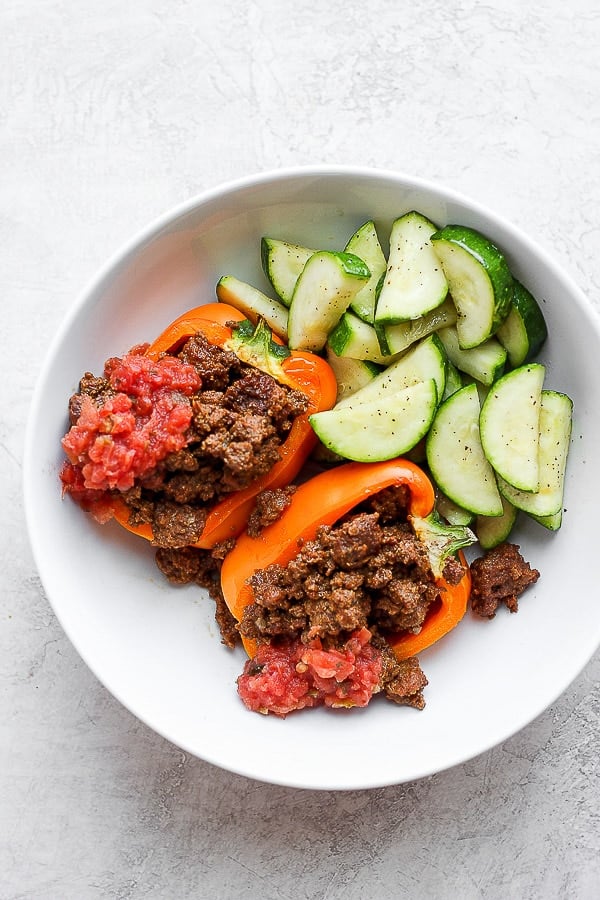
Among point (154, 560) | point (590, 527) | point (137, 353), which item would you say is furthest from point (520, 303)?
point (154, 560)

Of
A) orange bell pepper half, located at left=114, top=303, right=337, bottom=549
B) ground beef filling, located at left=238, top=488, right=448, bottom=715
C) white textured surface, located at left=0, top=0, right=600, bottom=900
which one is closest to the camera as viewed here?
ground beef filling, located at left=238, top=488, right=448, bottom=715

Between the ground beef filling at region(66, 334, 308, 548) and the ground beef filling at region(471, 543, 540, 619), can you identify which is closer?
the ground beef filling at region(66, 334, 308, 548)

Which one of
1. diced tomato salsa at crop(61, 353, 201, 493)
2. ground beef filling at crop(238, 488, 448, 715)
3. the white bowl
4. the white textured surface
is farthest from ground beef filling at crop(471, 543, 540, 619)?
diced tomato salsa at crop(61, 353, 201, 493)

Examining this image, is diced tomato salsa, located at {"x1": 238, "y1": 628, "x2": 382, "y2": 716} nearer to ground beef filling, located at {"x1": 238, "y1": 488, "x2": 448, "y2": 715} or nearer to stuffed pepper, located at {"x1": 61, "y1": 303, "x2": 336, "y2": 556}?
ground beef filling, located at {"x1": 238, "y1": 488, "x2": 448, "y2": 715}

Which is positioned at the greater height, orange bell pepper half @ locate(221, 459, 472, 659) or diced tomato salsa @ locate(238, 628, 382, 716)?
orange bell pepper half @ locate(221, 459, 472, 659)

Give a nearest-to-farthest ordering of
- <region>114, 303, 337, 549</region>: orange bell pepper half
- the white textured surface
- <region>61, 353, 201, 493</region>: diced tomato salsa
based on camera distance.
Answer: <region>61, 353, 201, 493</region>: diced tomato salsa, <region>114, 303, 337, 549</region>: orange bell pepper half, the white textured surface

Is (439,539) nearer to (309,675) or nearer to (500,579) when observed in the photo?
(500,579)

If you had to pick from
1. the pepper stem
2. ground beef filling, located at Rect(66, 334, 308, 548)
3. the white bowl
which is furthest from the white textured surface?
the pepper stem

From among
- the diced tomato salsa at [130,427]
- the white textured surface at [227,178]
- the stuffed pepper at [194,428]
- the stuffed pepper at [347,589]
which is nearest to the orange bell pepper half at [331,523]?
the stuffed pepper at [347,589]

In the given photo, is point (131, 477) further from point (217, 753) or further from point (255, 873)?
point (255, 873)
